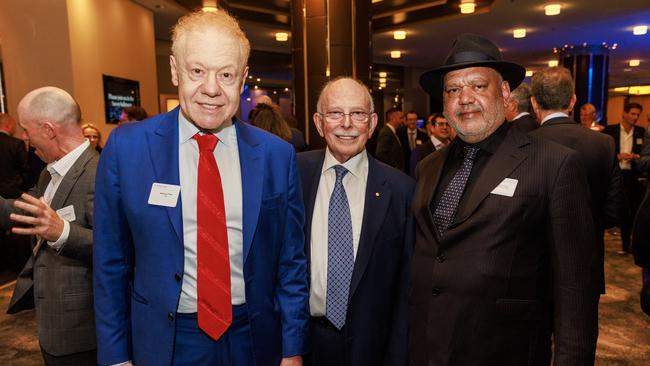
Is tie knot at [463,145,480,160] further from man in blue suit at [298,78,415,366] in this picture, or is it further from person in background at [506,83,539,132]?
person in background at [506,83,539,132]

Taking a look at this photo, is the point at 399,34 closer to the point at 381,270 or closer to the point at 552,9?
the point at 552,9

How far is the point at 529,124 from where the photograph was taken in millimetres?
3582

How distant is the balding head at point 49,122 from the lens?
198cm

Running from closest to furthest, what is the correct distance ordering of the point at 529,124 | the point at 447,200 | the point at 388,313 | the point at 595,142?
the point at 447,200 → the point at 388,313 → the point at 595,142 → the point at 529,124

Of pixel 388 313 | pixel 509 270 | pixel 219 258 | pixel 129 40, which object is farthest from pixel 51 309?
pixel 129 40

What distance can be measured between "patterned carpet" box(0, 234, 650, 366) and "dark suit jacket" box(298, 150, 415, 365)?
7.54ft

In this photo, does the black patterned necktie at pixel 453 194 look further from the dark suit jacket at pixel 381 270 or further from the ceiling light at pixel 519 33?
the ceiling light at pixel 519 33

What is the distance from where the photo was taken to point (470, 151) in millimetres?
1703

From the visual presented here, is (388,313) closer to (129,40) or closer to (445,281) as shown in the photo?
(445,281)

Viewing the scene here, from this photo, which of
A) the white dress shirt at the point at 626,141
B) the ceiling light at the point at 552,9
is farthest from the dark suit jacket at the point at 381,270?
the ceiling light at the point at 552,9

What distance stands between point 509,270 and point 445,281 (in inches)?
8.1

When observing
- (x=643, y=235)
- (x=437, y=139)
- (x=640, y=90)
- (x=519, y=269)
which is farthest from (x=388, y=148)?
(x=640, y=90)

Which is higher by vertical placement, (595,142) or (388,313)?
(595,142)

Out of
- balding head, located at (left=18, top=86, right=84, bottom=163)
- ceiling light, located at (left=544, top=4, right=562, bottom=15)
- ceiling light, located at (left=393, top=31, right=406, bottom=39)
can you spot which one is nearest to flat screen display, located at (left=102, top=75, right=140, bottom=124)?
balding head, located at (left=18, top=86, right=84, bottom=163)
